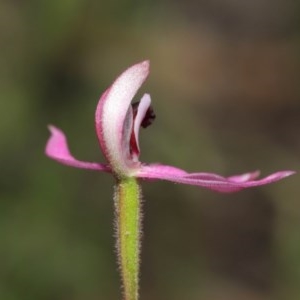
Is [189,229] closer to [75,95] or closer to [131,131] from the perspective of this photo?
[75,95]

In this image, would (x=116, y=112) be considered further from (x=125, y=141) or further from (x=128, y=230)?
(x=128, y=230)

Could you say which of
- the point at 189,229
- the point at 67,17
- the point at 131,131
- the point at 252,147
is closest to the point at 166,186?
the point at 189,229

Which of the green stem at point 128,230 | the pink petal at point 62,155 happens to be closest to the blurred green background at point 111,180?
the pink petal at point 62,155

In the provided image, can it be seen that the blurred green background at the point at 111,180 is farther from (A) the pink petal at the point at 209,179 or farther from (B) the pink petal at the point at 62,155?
(A) the pink petal at the point at 209,179

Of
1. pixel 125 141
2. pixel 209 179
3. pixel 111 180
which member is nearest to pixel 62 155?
pixel 125 141

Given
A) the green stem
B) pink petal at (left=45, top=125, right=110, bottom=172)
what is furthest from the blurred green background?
Result: the green stem

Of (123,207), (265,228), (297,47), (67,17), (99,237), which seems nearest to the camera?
(123,207)
